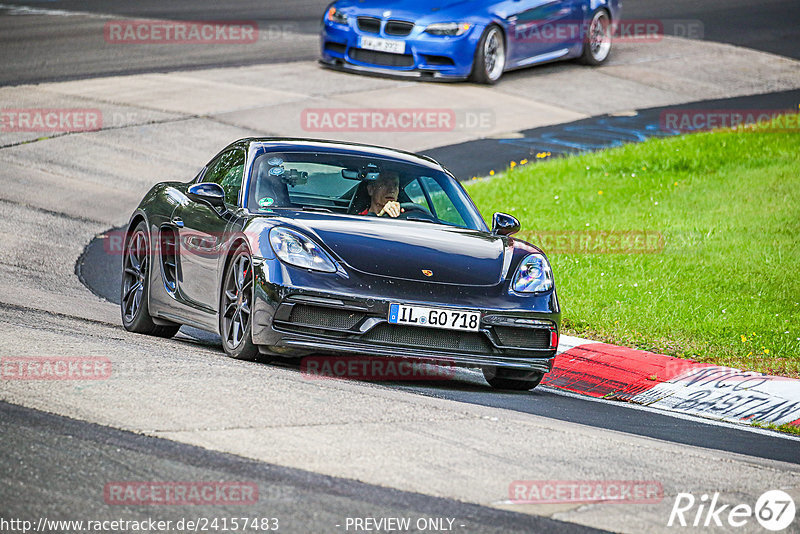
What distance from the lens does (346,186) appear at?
8.55 metres

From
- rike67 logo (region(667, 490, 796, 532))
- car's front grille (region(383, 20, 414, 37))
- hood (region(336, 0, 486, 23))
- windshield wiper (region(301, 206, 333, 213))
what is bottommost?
rike67 logo (region(667, 490, 796, 532))

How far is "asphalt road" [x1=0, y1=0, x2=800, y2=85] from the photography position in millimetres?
20203

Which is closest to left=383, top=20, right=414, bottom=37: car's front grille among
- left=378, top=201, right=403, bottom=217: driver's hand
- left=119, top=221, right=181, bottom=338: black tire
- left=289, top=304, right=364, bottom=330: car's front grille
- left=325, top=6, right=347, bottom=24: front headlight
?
left=325, top=6, right=347, bottom=24: front headlight

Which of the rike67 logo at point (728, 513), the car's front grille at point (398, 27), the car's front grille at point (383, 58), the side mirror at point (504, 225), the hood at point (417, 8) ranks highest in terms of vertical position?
the hood at point (417, 8)

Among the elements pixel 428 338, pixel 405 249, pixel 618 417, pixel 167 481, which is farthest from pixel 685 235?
pixel 167 481

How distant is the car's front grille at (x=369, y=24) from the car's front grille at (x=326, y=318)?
12.4 metres

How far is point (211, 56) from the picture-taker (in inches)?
844

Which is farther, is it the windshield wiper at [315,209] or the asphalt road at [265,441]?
the windshield wiper at [315,209]

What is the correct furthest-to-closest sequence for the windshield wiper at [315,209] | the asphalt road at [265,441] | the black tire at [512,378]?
the windshield wiper at [315,209] < the black tire at [512,378] < the asphalt road at [265,441]

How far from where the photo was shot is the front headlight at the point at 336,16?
63.4 feet

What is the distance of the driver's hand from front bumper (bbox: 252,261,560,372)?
3.97 ft

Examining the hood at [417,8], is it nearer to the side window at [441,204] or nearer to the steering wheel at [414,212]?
the side window at [441,204]

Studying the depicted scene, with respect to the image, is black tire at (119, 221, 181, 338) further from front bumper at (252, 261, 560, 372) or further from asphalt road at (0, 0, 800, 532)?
front bumper at (252, 261, 560, 372)

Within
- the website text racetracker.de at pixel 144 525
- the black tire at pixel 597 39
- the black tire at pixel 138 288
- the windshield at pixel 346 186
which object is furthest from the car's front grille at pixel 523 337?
the black tire at pixel 597 39
